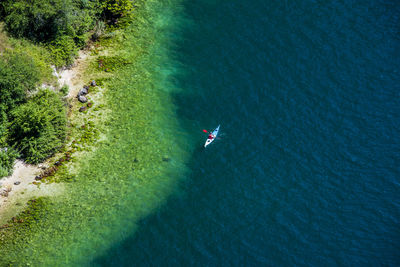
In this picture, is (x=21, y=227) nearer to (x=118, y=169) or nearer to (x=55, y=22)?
(x=118, y=169)

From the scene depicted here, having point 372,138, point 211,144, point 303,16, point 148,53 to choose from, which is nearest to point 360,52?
point 303,16

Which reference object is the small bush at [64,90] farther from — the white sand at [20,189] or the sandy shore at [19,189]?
the white sand at [20,189]

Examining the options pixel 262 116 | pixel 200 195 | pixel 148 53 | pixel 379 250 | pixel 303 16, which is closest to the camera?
pixel 379 250

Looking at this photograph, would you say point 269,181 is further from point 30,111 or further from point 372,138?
point 30,111

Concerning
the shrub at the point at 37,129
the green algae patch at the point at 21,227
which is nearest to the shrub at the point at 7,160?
the shrub at the point at 37,129

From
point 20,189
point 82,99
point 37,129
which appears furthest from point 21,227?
point 82,99

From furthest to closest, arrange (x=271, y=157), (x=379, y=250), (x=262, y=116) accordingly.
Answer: (x=262, y=116) → (x=271, y=157) → (x=379, y=250)
